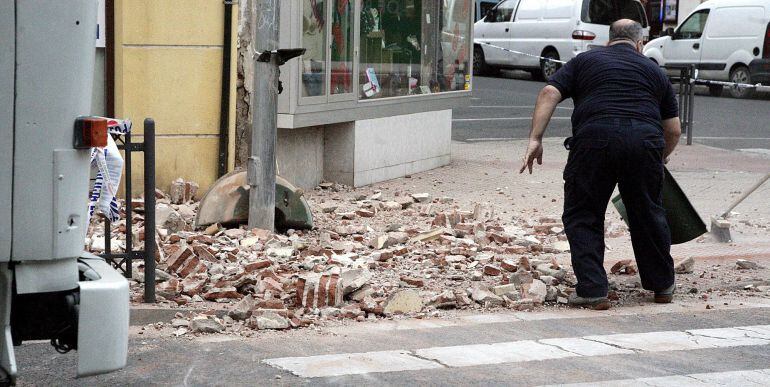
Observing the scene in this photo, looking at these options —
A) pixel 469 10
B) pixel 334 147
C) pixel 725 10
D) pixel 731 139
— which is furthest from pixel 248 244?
pixel 725 10

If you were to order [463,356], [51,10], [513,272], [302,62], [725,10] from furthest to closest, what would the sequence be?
[725,10] < [302,62] < [513,272] < [463,356] < [51,10]

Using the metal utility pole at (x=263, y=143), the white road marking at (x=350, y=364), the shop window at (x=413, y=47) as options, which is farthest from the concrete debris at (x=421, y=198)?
the white road marking at (x=350, y=364)

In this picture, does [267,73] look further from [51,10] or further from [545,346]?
[51,10]

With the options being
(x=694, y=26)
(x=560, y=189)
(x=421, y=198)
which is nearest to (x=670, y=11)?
(x=694, y=26)

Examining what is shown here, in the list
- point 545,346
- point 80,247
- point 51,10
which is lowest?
point 545,346

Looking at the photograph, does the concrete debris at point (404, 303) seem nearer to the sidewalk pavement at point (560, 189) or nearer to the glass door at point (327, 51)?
the sidewalk pavement at point (560, 189)

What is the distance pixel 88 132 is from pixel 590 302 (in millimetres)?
3820

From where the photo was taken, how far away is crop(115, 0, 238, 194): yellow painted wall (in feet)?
33.4

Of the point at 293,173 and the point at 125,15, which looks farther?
the point at 293,173

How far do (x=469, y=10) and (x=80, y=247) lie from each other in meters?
11.2

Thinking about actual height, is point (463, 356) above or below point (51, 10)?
below

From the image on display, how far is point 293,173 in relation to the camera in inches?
451

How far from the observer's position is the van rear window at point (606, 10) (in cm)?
2767

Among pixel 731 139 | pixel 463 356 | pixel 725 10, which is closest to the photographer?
pixel 463 356
